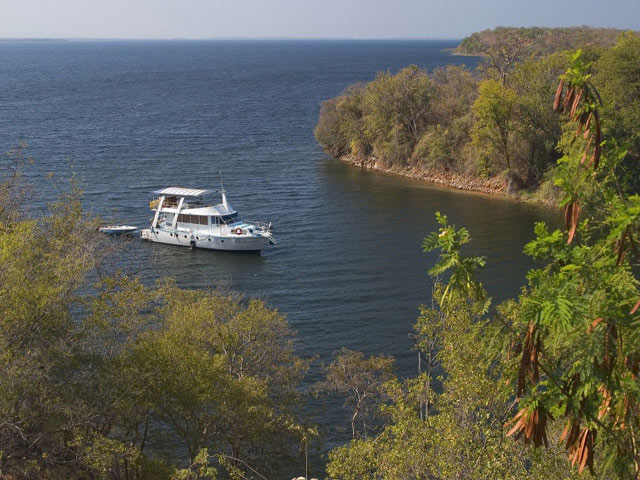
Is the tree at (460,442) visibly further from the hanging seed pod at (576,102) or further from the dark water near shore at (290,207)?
the dark water near shore at (290,207)

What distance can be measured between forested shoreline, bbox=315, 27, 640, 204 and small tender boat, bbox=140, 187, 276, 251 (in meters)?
23.0

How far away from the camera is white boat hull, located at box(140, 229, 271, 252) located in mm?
49062

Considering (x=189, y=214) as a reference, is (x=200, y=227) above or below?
below

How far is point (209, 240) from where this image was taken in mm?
50375

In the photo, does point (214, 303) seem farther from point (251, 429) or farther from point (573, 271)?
point (573, 271)

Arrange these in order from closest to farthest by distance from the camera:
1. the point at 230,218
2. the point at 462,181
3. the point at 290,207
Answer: the point at 230,218
the point at 290,207
the point at 462,181

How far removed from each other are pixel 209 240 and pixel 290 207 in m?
11.0

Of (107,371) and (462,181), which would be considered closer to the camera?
(107,371)

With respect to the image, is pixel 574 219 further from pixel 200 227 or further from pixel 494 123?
pixel 494 123

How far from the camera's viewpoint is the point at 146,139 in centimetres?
8619

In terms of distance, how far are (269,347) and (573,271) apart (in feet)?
54.7

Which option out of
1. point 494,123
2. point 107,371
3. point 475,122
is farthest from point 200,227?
point 107,371

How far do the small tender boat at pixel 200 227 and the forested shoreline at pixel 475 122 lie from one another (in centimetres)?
2296

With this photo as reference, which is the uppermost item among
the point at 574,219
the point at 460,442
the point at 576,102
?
the point at 576,102
